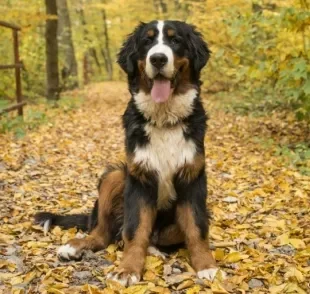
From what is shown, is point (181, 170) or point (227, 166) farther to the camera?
point (227, 166)

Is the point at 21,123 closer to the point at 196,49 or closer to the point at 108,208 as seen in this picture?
the point at 108,208

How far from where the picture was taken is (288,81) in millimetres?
6590

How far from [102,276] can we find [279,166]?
12.1ft

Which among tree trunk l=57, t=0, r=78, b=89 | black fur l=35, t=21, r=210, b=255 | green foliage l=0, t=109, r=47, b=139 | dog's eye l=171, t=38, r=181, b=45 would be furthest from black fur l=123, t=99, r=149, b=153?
tree trunk l=57, t=0, r=78, b=89

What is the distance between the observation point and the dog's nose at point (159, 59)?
3156 mm

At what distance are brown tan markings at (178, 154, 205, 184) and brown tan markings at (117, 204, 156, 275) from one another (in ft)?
1.04

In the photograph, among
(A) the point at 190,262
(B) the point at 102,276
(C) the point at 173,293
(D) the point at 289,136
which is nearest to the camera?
(C) the point at 173,293

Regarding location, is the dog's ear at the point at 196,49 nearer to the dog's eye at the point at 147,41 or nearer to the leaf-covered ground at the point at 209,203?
the dog's eye at the point at 147,41

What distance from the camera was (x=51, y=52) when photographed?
12.4 meters

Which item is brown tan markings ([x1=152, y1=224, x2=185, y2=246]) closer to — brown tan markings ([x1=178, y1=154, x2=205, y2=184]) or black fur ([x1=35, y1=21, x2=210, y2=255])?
black fur ([x1=35, y1=21, x2=210, y2=255])

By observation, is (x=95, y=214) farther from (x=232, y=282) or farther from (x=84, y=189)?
(x=84, y=189)

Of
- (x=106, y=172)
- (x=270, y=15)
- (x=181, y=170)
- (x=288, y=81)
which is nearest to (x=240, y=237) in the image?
(x=181, y=170)

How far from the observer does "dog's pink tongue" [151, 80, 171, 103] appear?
11.0 feet

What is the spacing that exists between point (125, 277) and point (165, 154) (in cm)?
88
